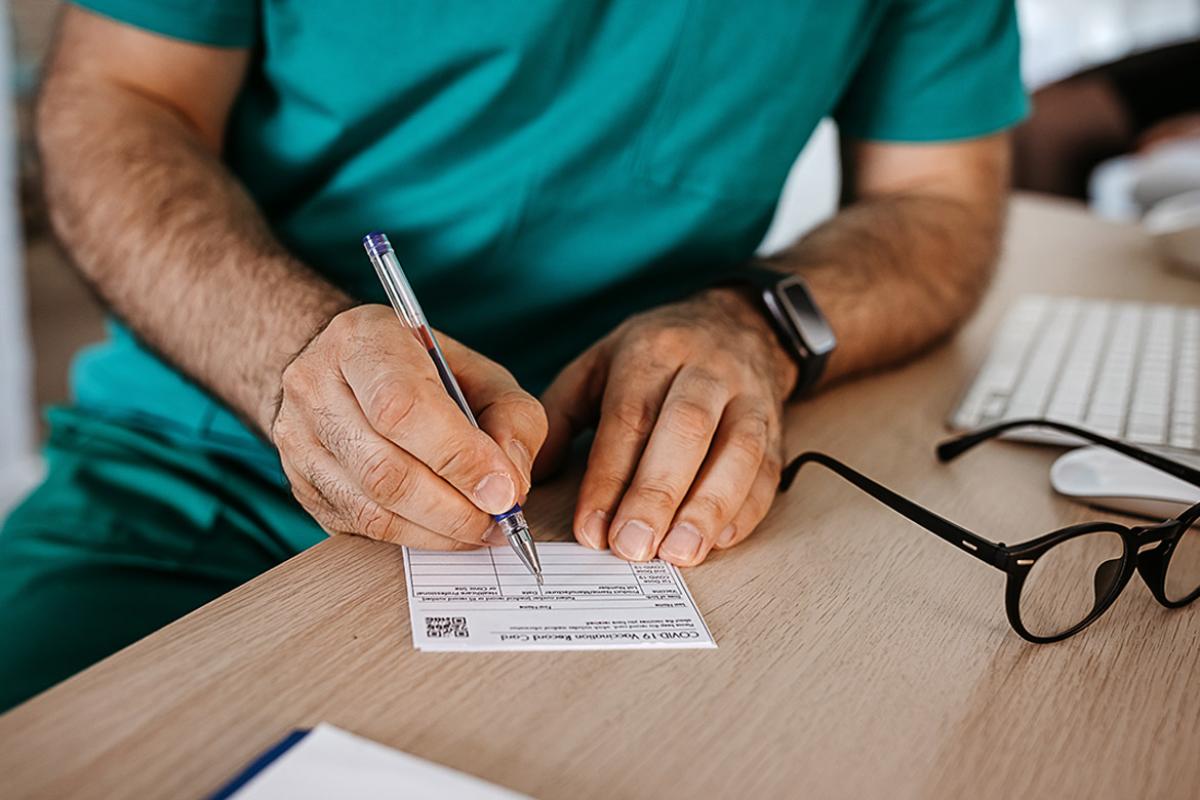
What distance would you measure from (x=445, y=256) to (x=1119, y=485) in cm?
54

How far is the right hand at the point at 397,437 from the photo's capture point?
1.80ft

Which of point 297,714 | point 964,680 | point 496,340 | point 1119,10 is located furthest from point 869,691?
point 1119,10

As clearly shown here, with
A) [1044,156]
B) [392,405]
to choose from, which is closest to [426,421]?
[392,405]

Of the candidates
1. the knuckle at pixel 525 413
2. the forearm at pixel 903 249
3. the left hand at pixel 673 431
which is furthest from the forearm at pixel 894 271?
the knuckle at pixel 525 413

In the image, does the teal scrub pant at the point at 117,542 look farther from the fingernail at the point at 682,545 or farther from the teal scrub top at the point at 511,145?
the fingernail at the point at 682,545

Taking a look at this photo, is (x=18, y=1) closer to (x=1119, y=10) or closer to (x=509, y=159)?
(x=509, y=159)

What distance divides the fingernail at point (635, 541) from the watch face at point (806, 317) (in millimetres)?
279

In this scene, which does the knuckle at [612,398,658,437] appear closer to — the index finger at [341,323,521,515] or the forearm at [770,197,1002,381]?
the index finger at [341,323,521,515]

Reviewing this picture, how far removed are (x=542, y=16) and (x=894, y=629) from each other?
0.52 metres

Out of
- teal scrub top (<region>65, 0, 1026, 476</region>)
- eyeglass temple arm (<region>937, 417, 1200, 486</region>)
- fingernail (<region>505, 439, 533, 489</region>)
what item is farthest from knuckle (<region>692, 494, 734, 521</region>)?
teal scrub top (<region>65, 0, 1026, 476</region>)

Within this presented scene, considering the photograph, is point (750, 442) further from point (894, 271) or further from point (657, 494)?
point (894, 271)

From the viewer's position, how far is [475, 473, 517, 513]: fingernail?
1.83 feet

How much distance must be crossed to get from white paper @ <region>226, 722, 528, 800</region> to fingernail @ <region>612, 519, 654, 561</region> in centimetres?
20

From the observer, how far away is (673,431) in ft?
2.13
